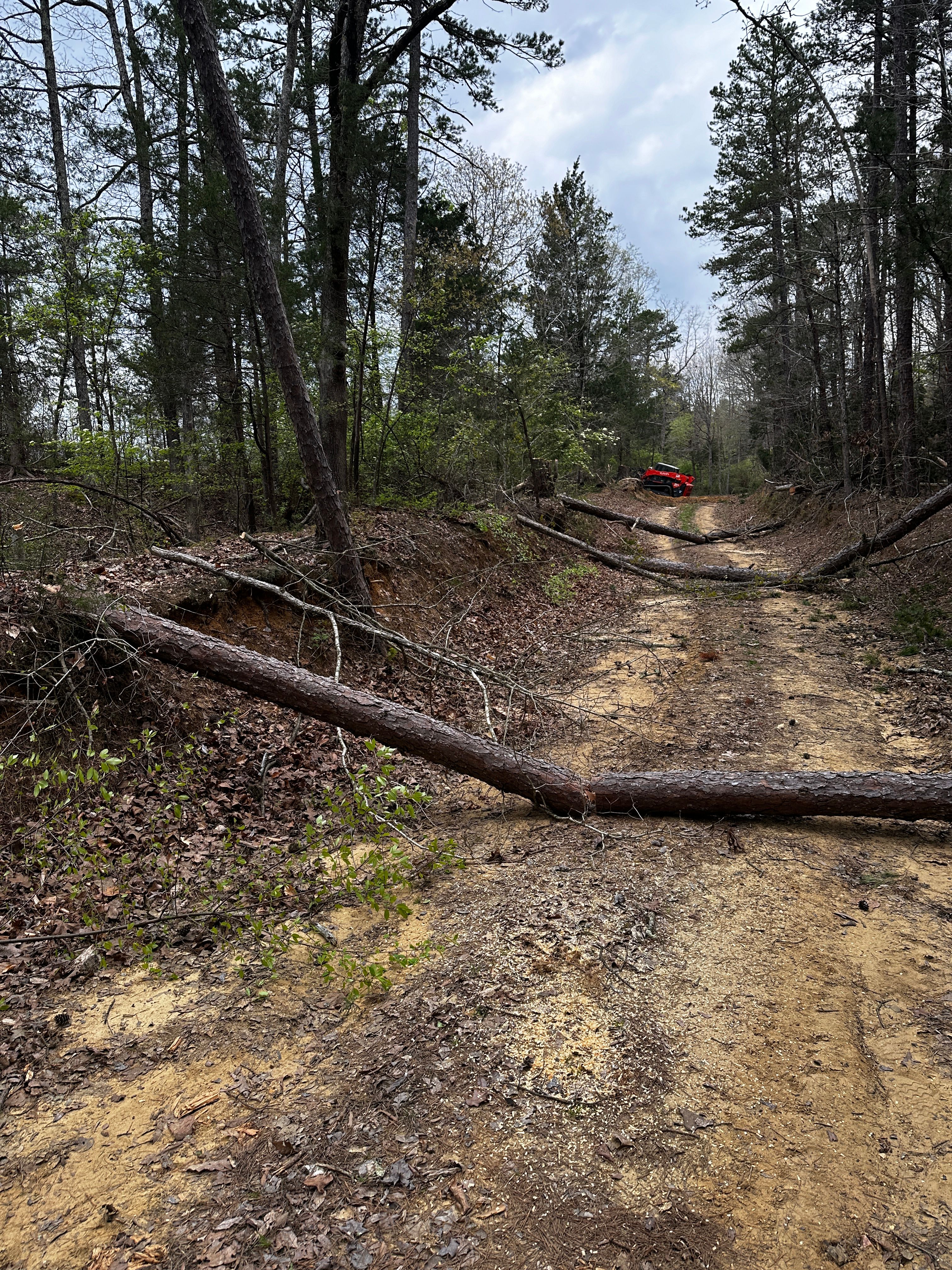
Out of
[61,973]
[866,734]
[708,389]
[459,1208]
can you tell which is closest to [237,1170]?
[459,1208]

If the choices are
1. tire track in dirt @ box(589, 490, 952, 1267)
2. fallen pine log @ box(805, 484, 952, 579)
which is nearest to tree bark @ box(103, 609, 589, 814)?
tire track in dirt @ box(589, 490, 952, 1267)

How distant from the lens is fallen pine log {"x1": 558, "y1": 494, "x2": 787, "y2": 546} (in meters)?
18.7

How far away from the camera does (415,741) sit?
5109 millimetres

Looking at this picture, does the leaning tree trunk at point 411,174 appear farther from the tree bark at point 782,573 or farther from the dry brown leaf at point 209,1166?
the dry brown leaf at point 209,1166

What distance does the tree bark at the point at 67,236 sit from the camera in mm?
9781

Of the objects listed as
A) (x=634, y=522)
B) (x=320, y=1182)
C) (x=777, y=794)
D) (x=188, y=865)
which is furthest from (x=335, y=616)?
(x=634, y=522)

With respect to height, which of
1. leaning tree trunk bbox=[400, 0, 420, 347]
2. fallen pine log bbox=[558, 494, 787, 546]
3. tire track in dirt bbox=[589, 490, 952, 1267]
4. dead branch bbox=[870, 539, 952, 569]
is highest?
leaning tree trunk bbox=[400, 0, 420, 347]

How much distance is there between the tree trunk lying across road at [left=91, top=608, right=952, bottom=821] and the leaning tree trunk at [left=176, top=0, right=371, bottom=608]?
2.34 m

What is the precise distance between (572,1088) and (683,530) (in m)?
19.8

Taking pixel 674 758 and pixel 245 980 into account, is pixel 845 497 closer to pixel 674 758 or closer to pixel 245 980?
pixel 674 758

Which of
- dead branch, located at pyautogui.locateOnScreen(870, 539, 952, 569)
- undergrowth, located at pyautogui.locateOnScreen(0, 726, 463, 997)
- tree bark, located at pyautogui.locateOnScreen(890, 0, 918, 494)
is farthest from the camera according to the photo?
tree bark, located at pyautogui.locateOnScreen(890, 0, 918, 494)

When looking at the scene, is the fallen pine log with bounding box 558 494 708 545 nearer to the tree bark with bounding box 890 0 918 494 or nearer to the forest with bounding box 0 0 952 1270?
the forest with bounding box 0 0 952 1270

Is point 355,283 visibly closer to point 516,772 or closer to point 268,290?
point 268,290

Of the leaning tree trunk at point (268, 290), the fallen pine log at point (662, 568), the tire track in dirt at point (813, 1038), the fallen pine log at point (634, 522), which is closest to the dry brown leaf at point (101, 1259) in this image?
the tire track in dirt at point (813, 1038)
